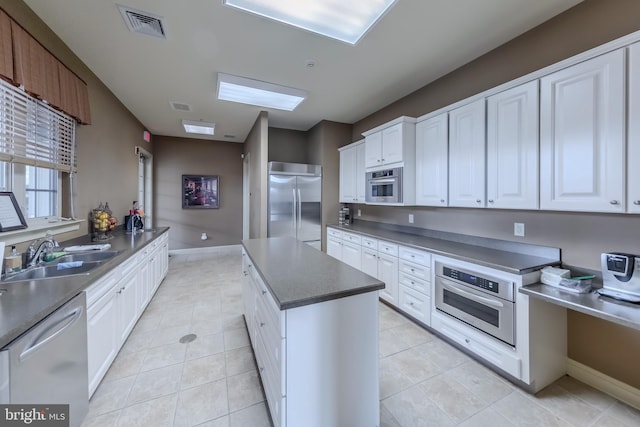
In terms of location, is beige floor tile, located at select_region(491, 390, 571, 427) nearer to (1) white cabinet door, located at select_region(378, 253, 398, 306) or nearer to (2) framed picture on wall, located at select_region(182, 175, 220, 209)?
(1) white cabinet door, located at select_region(378, 253, 398, 306)

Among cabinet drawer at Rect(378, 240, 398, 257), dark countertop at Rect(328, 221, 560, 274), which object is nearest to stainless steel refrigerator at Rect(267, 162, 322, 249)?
cabinet drawer at Rect(378, 240, 398, 257)

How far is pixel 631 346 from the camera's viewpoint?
66.8 inches

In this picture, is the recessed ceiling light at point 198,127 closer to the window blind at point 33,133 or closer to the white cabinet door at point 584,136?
the window blind at point 33,133

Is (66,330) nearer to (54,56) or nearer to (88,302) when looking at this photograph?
(88,302)

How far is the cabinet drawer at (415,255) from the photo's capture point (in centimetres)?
254

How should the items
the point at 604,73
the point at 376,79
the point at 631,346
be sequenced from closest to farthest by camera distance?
the point at 604,73
the point at 631,346
the point at 376,79

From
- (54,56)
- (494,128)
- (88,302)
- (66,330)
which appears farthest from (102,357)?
(494,128)

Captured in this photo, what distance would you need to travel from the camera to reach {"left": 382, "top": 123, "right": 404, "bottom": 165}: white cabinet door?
10.2 feet

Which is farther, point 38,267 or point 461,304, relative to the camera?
point 461,304

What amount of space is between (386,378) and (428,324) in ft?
2.90

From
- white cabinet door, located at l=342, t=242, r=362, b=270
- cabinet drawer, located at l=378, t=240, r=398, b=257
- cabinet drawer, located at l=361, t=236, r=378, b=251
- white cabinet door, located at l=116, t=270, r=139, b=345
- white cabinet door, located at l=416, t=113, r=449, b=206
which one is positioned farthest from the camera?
white cabinet door, located at l=342, t=242, r=362, b=270

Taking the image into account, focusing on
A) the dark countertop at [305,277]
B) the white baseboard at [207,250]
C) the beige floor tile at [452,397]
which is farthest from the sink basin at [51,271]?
the white baseboard at [207,250]

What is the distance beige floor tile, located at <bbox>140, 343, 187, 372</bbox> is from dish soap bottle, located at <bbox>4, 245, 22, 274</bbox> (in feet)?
3.77

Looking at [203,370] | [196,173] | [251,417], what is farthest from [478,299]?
[196,173]
